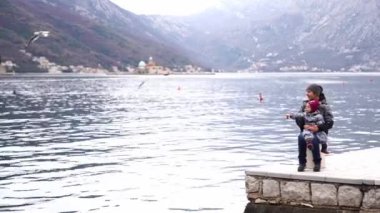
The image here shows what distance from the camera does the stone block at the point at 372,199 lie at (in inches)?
566

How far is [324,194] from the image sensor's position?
15.0 m

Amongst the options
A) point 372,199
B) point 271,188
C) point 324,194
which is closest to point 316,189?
point 324,194

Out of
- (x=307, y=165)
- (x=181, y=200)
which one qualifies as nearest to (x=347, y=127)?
(x=181, y=200)

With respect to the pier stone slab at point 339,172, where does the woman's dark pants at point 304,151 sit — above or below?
above

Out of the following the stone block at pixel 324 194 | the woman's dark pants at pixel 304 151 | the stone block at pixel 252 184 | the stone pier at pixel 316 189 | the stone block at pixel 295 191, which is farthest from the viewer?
the stone block at pixel 252 184

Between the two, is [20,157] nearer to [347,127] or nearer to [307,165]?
[307,165]

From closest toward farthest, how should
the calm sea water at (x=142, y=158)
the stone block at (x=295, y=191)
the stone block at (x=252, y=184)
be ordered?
the stone block at (x=295, y=191) → the stone block at (x=252, y=184) → the calm sea water at (x=142, y=158)

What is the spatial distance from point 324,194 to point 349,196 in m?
0.63

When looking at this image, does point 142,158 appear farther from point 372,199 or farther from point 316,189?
point 372,199

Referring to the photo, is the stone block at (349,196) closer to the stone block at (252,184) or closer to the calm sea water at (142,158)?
the stone block at (252,184)

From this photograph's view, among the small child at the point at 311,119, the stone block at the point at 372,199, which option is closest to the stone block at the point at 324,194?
the stone block at the point at 372,199

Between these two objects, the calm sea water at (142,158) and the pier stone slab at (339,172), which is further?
the calm sea water at (142,158)

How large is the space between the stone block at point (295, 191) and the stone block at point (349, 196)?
33.3 inches

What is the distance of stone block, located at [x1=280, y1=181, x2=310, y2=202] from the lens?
15297 millimetres
